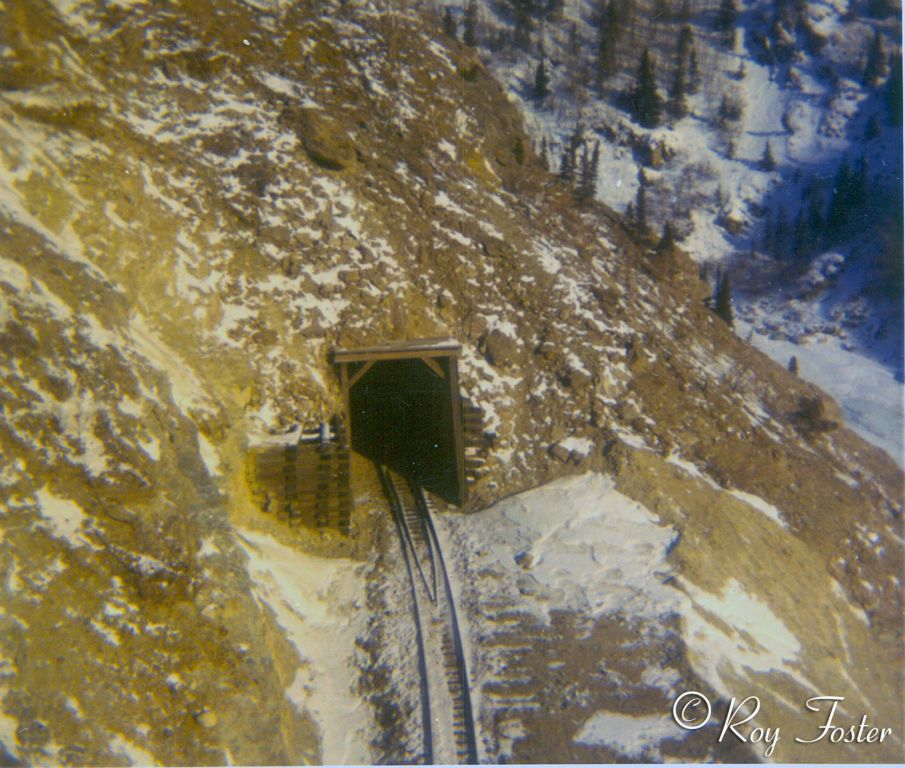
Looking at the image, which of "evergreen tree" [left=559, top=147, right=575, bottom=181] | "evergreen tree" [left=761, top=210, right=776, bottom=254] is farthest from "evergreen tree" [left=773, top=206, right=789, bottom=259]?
"evergreen tree" [left=559, top=147, right=575, bottom=181]

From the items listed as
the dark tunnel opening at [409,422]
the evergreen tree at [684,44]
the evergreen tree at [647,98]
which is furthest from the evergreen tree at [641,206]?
the dark tunnel opening at [409,422]

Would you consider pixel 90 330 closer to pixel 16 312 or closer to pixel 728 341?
pixel 16 312

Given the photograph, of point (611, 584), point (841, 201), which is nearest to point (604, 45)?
point (841, 201)

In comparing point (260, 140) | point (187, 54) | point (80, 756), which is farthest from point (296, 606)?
point (187, 54)

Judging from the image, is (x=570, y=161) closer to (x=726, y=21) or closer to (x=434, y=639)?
(x=726, y=21)

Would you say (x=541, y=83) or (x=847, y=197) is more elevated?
(x=541, y=83)

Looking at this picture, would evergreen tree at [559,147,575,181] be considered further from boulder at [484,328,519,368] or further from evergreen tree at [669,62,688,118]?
evergreen tree at [669,62,688,118]

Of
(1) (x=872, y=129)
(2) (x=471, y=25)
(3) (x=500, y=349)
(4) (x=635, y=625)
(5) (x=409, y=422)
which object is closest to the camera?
(4) (x=635, y=625)
